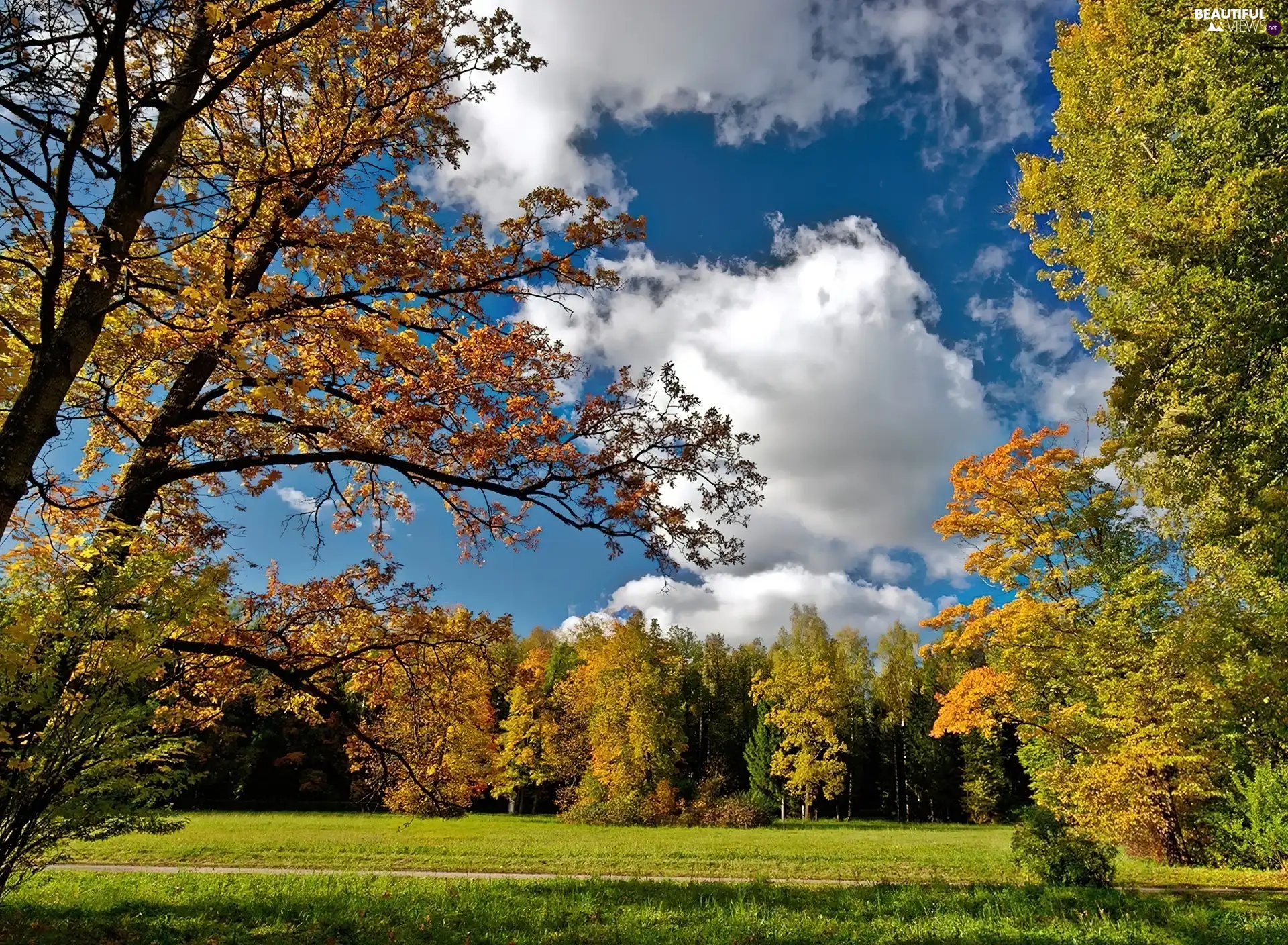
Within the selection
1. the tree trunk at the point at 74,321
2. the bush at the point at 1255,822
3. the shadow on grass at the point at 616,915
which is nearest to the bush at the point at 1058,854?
the shadow on grass at the point at 616,915

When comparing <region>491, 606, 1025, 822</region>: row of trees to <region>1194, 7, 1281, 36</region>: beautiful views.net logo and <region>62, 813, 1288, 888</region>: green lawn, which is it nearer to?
<region>62, 813, 1288, 888</region>: green lawn

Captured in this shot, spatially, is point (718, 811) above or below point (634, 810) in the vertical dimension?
above

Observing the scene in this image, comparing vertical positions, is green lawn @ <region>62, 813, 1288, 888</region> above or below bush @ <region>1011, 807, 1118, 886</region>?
below

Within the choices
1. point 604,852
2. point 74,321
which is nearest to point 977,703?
point 604,852

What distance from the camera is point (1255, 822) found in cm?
1365

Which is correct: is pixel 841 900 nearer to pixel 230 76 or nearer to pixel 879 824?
pixel 230 76

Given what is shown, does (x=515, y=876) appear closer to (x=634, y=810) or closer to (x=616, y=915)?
(x=616, y=915)

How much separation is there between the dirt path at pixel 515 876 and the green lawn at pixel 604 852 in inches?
15.6

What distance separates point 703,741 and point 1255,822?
4609cm

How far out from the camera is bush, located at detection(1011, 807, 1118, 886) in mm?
9758

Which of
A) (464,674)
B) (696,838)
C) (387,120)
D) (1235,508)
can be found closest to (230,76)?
(387,120)

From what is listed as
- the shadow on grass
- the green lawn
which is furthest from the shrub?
the shadow on grass

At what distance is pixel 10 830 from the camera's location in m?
5.22

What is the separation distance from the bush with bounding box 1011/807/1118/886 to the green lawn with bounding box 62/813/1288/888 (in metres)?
1.27
